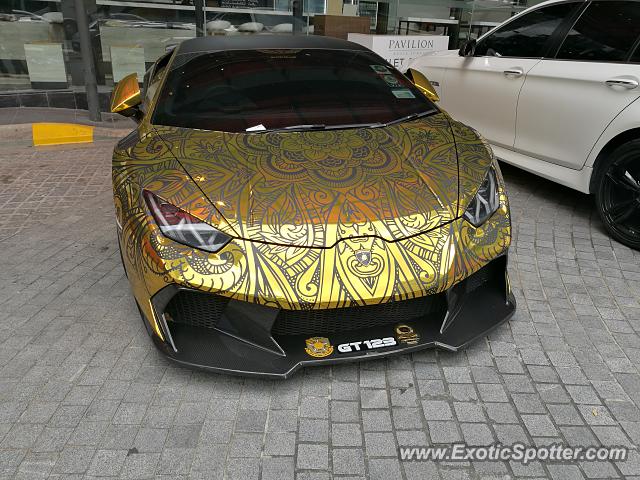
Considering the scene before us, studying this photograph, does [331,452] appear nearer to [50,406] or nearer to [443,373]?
[443,373]

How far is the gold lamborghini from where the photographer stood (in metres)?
2.08

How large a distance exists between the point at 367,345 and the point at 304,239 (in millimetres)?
557

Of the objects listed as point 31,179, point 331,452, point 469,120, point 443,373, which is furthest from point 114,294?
point 469,120

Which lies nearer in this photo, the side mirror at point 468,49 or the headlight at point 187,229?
the headlight at point 187,229

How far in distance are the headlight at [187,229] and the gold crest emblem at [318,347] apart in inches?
22.7

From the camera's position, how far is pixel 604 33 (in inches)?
153

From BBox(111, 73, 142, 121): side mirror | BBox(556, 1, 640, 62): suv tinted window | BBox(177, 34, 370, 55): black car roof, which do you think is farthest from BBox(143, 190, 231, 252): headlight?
BBox(556, 1, 640, 62): suv tinted window

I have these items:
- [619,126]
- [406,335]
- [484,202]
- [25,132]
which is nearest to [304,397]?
[406,335]

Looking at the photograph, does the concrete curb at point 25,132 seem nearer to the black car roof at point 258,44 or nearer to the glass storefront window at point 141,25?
the glass storefront window at point 141,25

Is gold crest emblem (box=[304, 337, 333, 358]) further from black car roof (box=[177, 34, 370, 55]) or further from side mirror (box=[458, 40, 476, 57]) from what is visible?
side mirror (box=[458, 40, 476, 57])

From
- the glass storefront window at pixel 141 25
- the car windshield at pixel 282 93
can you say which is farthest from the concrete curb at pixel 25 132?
the car windshield at pixel 282 93

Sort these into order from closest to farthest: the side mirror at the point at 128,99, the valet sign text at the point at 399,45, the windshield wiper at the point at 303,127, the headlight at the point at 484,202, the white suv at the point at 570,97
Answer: the headlight at the point at 484,202 → the windshield wiper at the point at 303,127 → the side mirror at the point at 128,99 → the white suv at the point at 570,97 → the valet sign text at the point at 399,45

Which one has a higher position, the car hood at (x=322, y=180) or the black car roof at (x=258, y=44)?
the black car roof at (x=258, y=44)

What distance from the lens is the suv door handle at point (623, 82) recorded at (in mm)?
3533
